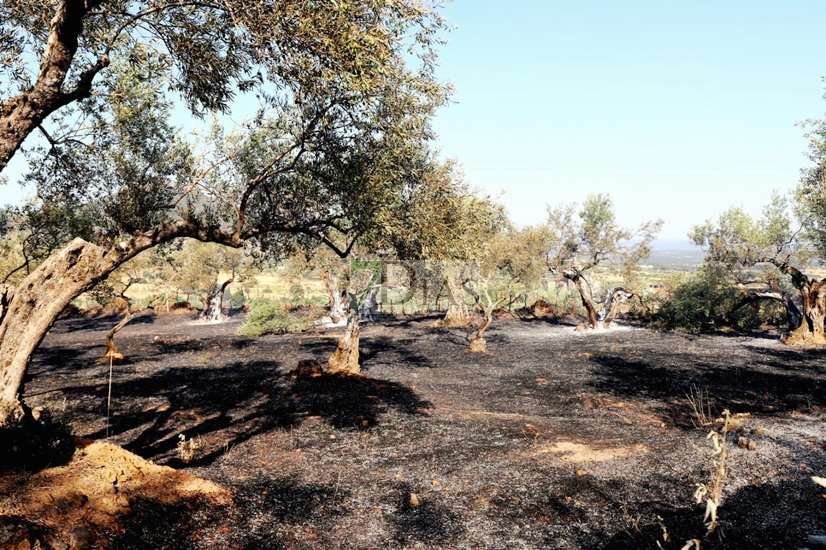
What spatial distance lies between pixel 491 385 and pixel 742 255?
2142 cm

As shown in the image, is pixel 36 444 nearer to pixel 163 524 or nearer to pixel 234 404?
pixel 163 524

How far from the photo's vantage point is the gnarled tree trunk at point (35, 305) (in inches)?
269

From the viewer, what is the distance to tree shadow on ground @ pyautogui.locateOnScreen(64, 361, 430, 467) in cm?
1132

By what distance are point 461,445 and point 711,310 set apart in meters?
27.2

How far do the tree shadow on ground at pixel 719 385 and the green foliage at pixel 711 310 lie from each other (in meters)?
11.0

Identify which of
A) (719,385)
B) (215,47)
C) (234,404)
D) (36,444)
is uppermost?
(215,47)

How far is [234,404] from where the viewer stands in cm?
1404

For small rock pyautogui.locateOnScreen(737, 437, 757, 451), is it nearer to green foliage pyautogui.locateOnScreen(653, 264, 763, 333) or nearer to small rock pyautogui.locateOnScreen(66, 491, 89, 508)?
small rock pyautogui.locateOnScreen(66, 491, 89, 508)

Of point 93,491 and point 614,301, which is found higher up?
point 614,301

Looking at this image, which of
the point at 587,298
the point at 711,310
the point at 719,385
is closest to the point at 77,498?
the point at 719,385

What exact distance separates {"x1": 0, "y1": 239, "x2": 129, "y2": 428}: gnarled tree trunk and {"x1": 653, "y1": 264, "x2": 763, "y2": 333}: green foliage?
31220mm

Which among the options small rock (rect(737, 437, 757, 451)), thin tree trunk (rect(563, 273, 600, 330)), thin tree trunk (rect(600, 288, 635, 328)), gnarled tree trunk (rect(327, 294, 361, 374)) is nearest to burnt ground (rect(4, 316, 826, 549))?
small rock (rect(737, 437, 757, 451))

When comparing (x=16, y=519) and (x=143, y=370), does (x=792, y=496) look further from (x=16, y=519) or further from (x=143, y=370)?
(x=143, y=370)

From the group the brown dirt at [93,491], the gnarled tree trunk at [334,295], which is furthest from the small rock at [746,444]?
the gnarled tree trunk at [334,295]
